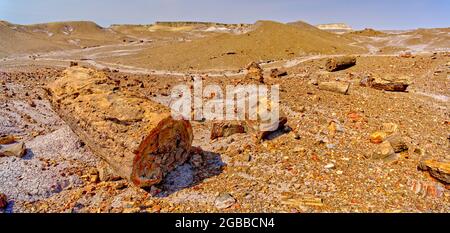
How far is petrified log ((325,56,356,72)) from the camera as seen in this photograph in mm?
15883

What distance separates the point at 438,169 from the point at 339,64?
11.0 metres

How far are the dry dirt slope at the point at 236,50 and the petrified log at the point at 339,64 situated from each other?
6435 millimetres

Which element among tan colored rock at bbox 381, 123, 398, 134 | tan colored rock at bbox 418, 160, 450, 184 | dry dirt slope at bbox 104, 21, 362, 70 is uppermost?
dry dirt slope at bbox 104, 21, 362, 70

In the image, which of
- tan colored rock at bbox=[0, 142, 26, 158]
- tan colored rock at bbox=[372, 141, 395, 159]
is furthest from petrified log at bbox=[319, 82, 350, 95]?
tan colored rock at bbox=[0, 142, 26, 158]

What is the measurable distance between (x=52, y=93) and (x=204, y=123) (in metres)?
3.71

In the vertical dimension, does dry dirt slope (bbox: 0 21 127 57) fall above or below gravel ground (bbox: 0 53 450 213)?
above

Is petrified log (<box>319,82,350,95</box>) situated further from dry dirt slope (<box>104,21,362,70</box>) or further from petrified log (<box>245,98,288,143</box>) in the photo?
dry dirt slope (<box>104,21,362,70</box>)

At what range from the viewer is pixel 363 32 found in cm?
4988

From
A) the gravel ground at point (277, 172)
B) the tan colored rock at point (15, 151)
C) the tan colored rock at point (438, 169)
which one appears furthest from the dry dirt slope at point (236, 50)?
the tan colored rock at point (438, 169)

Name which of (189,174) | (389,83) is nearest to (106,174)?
(189,174)

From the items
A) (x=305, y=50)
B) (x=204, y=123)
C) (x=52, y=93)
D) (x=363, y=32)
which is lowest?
(x=204, y=123)

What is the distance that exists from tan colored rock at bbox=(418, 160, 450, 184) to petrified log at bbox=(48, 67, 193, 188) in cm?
429
